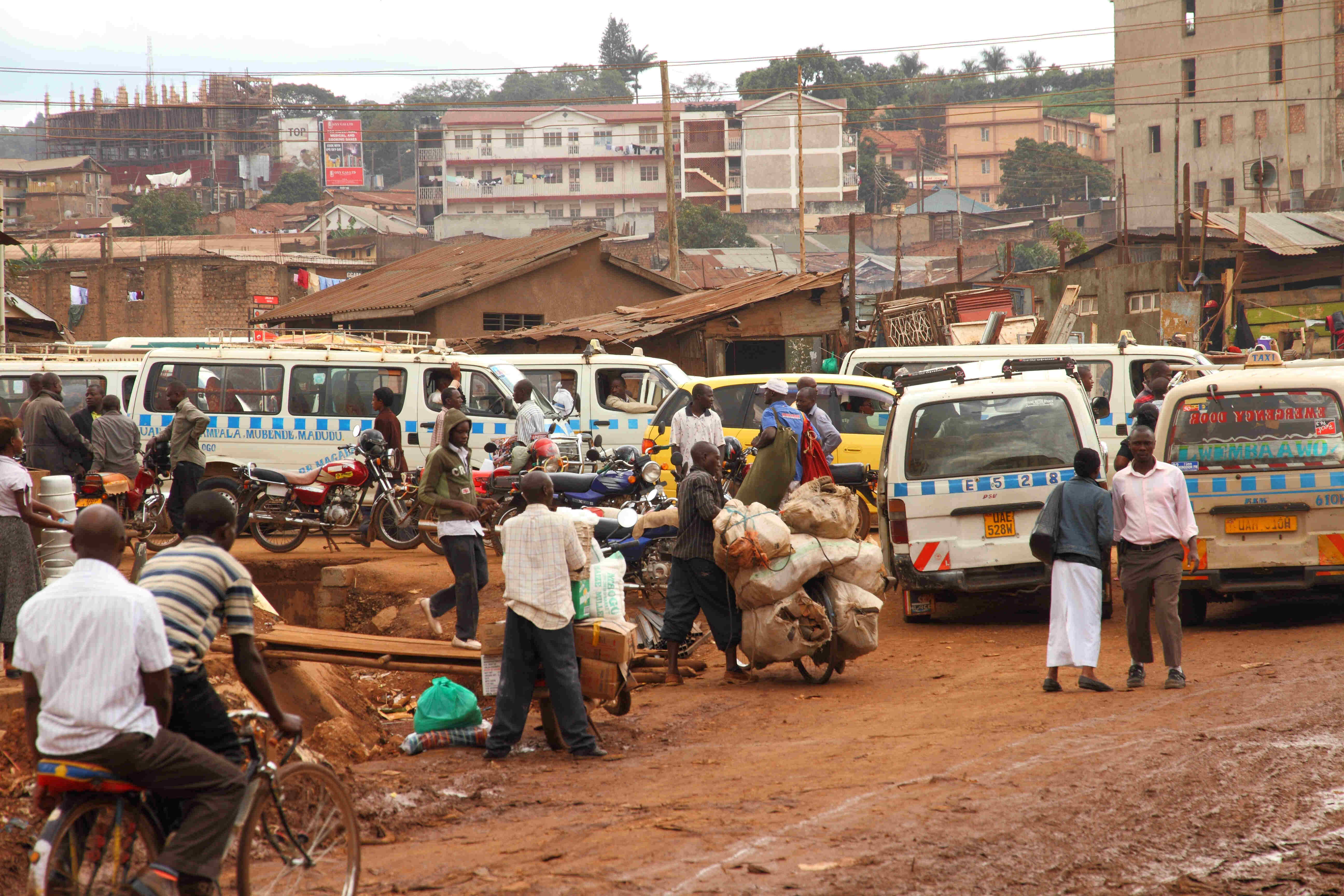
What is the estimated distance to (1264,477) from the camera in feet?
31.4

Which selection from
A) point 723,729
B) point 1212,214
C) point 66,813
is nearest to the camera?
point 66,813

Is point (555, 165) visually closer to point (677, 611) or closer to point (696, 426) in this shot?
point (696, 426)

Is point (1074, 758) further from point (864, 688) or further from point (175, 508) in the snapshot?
point (175, 508)

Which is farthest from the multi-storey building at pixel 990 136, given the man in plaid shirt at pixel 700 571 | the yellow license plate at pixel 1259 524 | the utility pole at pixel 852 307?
the man in plaid shirt at pixel 700 571

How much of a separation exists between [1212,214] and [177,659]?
3785 centimetres

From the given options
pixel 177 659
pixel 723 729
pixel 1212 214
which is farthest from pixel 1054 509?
pixel 1212 214

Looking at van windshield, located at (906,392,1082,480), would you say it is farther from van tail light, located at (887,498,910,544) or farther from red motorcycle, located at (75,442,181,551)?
red motorcycle, located at (75,442,181,551)

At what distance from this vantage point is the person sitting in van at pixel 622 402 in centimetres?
1586

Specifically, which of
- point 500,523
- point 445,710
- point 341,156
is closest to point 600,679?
point 445,710

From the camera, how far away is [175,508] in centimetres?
1295

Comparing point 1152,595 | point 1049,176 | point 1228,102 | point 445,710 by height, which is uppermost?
point 1049,176

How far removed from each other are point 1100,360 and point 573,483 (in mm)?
7441

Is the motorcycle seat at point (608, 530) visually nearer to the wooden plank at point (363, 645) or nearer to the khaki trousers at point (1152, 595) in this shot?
the wooden plank at point (363, 645)

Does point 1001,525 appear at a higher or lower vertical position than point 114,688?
lower
